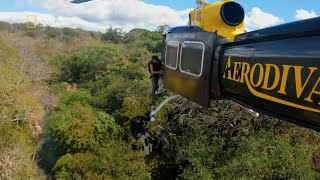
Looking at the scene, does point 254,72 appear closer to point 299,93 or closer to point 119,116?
point 299,93

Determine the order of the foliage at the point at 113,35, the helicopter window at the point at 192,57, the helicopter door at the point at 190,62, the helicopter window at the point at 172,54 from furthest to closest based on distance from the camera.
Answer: the foliage at the point at 113,35 → the helicopter window at the point at 172,54 → the helicopter window at the point at 192,57 → the helicopter door at the point at 190,62

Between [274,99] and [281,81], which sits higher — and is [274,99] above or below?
below

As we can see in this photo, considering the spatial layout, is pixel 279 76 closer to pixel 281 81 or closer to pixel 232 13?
pixel 281 81

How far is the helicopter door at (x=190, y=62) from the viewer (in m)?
4.05

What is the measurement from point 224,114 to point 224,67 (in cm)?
1562

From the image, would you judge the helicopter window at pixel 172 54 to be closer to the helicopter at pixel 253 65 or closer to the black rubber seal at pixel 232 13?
the helicopter at pixel 253 65

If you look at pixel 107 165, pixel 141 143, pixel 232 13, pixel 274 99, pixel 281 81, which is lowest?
pixel 107 165

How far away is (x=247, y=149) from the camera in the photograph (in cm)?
1570

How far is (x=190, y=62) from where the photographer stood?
15.0ft

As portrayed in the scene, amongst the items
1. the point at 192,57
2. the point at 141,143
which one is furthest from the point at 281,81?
the point at 141,143

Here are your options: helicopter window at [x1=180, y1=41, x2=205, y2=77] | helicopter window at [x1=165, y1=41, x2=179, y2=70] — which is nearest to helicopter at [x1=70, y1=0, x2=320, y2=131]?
helicopter window at [x1=180, y1=41, x2=205, y2=77]

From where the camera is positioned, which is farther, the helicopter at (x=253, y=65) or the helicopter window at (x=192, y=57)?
the helicopter window at (x=192, y=57)

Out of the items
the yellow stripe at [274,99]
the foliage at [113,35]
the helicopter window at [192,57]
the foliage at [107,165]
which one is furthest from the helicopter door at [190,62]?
the foliage at [113,35]

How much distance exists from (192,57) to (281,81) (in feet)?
6.13
